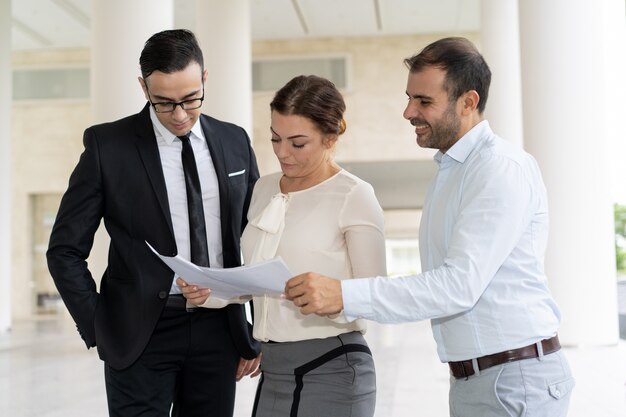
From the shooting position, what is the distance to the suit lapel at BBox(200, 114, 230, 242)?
367 cm

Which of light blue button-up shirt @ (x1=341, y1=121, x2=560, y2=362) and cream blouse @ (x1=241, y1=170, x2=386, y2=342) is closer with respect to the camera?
light blue button-up shirt @ (x1=341, y1=121, x2=560, y2=362)

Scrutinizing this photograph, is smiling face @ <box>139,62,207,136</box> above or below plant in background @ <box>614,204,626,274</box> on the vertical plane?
above

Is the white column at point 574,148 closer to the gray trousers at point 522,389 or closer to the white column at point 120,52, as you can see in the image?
the white column at point 120,52

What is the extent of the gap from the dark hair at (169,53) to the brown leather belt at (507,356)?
1671 millimetres

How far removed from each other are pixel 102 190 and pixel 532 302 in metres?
1.86

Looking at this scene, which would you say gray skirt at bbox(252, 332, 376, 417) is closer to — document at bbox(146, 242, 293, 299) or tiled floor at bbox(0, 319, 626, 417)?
document at bbox(146, 242, 293, 299)

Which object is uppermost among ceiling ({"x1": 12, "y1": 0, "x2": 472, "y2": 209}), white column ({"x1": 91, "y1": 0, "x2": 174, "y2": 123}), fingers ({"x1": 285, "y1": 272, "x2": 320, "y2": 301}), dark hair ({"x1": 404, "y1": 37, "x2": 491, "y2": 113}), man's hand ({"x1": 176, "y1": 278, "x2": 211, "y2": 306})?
ceiling ({"x1": 12, "y1": 0, "x2": 472, "y2": 209})

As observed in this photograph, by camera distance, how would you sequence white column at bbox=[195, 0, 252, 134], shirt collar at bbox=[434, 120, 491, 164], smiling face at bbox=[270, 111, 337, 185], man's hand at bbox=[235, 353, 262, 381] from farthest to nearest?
1. white column at bbox=[195, 0, 252, 134]
2. man's hand at bbox=[235, 353, 262, 381]
3. smiling face at bbox=[270, 111, 337, 185]
4. shirt collar at bbox=[434, 120, 491, 164]

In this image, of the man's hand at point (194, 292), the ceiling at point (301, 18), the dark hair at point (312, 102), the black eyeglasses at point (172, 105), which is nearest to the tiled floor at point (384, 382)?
the man's hand at point (194, 292)

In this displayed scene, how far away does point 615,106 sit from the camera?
15.1 metres

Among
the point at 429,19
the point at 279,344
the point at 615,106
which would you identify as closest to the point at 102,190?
the point at 279,344

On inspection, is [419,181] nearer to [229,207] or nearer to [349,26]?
[349,26]

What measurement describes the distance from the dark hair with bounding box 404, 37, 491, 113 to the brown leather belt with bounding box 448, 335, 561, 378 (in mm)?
838

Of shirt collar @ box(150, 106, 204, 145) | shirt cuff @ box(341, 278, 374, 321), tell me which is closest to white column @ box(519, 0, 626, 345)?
shirt collar @ box(150, 106, 204, 145)
